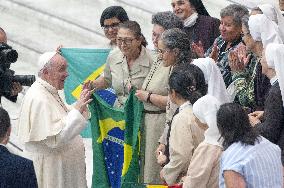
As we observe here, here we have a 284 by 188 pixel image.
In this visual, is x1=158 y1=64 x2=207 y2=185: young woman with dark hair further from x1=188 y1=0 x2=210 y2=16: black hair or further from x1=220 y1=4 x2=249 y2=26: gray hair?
x1=188 y1=0 x2=210 y2=16: black hair

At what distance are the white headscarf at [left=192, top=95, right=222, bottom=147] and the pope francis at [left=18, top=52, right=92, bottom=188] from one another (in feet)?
4.64

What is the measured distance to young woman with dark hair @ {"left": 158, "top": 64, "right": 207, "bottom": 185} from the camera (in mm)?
7895

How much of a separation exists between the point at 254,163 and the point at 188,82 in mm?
1290

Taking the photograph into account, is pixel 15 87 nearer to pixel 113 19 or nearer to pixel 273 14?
pixel 113 19

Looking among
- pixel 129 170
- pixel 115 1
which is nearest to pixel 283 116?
pixel 129 170

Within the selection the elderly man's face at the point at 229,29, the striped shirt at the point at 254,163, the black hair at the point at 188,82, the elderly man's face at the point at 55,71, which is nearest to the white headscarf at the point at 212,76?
the black hair at the point at 188,82

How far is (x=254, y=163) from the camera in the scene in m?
7.08

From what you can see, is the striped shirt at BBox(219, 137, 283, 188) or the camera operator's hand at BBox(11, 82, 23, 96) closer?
the striped shirt at BBox(219, 137, 283, 188)

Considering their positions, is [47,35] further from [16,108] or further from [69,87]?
[69,87]

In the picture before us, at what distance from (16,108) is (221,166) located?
5.33m

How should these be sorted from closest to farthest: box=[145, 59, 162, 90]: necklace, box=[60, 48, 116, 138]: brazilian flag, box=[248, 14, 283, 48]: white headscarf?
box=[248, 14, 283, 48]: white headscarf
box=[145, 59, 162, 90]: necklace
box=[60, 48, 116, 138]: brazilian flag

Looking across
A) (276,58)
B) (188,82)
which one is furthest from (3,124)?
(276,58)

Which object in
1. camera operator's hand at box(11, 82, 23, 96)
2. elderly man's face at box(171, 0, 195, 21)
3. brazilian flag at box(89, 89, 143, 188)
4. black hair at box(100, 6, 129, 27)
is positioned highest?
elderly man's face at box(171, 0, 195, 21)

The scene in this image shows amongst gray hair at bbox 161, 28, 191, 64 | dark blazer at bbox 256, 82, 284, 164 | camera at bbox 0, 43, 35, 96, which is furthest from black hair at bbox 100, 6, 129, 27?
dark blazer at bbox 256, 82, 284, 164
